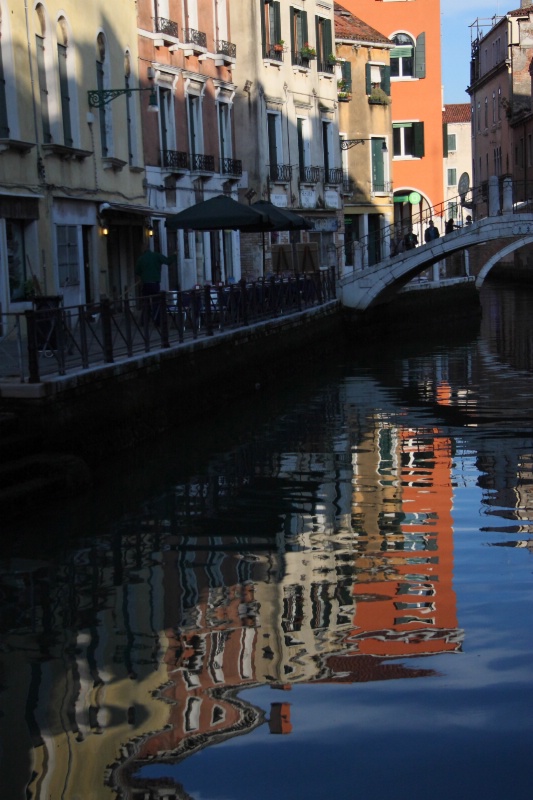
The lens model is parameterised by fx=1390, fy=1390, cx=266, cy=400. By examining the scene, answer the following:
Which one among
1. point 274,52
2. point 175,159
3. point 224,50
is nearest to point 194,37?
point 224,50

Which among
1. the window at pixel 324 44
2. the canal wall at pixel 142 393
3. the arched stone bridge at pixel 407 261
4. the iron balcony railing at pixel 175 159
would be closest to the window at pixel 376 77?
the window at pixel 324 44

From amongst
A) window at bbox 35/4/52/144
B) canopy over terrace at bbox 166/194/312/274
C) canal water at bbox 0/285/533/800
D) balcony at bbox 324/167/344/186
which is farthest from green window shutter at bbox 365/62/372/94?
canal water at bbox 0/285/533/800

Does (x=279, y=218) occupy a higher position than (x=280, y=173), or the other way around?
(x=280, y=173)

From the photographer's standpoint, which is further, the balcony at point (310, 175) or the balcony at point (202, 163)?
the balcony at point (310, 175)

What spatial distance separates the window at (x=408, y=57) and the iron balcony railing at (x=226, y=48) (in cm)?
1707

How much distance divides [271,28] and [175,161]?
768cm

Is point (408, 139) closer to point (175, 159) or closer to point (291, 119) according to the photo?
point (291, 119)

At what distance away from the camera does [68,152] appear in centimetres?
1967

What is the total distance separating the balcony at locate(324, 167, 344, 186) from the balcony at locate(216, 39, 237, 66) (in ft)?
23.3

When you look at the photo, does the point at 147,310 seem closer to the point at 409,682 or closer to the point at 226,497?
the point at 226,497

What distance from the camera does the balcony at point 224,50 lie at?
28.5 m

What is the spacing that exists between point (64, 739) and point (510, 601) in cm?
299

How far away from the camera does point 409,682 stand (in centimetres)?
657

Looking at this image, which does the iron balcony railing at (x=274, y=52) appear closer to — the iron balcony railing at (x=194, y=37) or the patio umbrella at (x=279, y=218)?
the iron balcony railing at (x=194, y=37)
